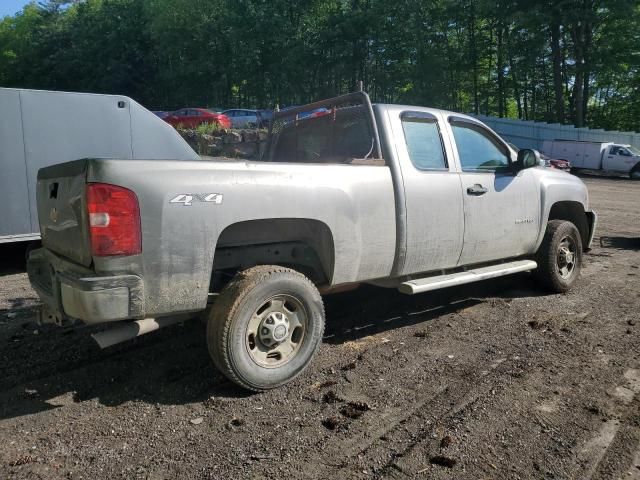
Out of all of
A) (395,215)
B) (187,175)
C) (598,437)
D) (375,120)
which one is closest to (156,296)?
(187,175)

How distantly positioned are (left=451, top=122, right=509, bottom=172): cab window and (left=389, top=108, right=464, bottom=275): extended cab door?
0.86 feet

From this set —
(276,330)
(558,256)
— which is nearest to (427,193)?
(276,330)

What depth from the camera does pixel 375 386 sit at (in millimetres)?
3859

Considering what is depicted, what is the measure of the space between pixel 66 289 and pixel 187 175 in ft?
3.28

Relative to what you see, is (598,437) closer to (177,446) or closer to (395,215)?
(395,215)

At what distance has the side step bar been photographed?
4.57 meters

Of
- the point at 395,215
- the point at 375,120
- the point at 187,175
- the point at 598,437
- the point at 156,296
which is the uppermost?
the point at 375,120

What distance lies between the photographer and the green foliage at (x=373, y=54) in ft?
132

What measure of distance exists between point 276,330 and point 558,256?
12.9ft

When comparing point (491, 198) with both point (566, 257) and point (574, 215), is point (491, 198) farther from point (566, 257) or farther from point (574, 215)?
point (574, 215)

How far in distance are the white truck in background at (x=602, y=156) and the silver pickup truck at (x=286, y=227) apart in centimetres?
2858

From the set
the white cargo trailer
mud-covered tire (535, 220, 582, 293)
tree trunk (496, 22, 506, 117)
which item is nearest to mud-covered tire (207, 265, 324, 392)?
mud-covered tire (535, 220, 582, 293)

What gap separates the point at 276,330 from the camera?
381cm

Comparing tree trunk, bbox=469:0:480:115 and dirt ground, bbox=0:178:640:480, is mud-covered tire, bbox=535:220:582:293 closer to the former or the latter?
dirt ground, bbox=0:178:640:480
